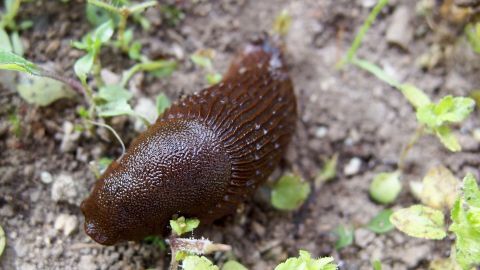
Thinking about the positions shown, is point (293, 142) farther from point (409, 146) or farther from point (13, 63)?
point (13, 63)

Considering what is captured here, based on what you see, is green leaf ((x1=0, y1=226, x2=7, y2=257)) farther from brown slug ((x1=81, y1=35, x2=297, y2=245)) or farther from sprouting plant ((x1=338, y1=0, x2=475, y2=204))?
sprouting plant ((x1=338, y1=0, x2=475, y2=204))

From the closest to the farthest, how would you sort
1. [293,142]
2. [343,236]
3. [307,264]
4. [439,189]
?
[307,264] → [439,189] → [343,236] → [293,142]

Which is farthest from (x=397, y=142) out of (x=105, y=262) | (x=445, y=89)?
(x=105, y=262)

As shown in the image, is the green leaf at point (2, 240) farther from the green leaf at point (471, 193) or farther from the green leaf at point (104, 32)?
the green leaf at point (471, 193)

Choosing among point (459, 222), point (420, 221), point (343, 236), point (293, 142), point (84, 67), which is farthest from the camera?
point (293, 142)

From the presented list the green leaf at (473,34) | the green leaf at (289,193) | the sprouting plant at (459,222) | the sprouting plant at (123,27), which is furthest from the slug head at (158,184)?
the green leaf at (473,34)

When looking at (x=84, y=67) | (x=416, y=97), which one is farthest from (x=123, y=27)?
(x=416, y=97)

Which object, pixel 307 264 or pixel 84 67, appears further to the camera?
pixel 84 67
